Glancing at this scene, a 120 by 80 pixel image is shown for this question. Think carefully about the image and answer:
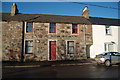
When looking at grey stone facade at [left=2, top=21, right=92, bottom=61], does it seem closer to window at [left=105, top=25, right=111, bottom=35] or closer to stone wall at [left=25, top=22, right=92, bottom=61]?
stone wall at [left=25, top=22, right=92, bottom=61]

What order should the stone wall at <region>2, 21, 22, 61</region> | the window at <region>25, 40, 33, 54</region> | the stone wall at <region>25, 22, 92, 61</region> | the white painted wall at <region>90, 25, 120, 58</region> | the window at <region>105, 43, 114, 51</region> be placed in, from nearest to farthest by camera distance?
the stone wall at <region>2, 21, 22, 61</region>, the stone wall at <region>25, 22, 92, 61</region>, the window at <region>25, 40, 33, 54</region>, the white painted wall at <region>90, 25, 120, 58</region>, the window at <region>105, 43, 114, 51</region>

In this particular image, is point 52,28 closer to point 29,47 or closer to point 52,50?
point 52,50

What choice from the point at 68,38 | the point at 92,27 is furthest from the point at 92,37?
the point at 68,38

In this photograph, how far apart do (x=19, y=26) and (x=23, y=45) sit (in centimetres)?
296

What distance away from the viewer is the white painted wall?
1564 cm

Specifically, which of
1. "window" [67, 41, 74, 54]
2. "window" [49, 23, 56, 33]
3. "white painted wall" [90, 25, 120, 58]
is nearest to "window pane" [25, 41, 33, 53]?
"window" [49, 23, 56, 33]

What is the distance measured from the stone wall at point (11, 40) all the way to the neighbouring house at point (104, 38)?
11.6 meters

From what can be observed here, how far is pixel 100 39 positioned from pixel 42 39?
31.8 ft

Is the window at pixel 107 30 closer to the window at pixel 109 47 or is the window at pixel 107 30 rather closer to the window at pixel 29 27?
the window at pixel 109 47

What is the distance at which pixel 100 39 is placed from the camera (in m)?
15.9

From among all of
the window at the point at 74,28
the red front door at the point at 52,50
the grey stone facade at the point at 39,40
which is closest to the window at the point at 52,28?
the grey stone facade at the point at 39,40

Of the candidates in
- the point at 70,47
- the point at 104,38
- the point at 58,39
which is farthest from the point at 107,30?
the point at 58,39

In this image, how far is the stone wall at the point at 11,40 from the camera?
1359 cm

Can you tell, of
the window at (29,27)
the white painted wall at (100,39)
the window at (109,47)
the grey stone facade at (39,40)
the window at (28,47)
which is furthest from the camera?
the window at (109,47)
